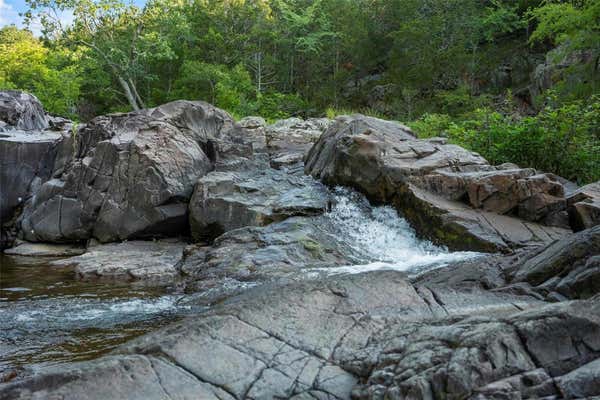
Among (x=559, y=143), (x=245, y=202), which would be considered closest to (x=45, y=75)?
(x=245, y=202)

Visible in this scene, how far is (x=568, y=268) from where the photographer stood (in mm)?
5074

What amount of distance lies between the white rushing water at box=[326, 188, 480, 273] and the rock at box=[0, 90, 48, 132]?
1064 cm

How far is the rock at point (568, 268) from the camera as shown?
466 cm

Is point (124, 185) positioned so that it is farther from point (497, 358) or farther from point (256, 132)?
point (497, 358)

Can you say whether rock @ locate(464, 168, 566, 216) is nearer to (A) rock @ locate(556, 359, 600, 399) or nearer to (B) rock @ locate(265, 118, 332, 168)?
(B) rock @ locate(265, 118, 332, 168)

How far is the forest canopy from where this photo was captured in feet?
84.8

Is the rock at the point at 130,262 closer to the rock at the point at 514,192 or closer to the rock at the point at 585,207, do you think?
the rock at the point at 514,192

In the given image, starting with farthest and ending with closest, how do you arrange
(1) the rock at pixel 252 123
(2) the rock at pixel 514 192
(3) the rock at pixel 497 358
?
(1) the rock at pixel 252 123, (2) the rock at pixel 514 192, (3) the rock at pixel 497 358

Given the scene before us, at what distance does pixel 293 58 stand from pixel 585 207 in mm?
25821

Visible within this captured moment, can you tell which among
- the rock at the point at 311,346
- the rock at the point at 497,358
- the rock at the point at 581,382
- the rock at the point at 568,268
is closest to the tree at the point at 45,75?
the rock at the point at 311,346

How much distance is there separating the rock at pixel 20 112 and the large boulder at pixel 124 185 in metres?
3.86

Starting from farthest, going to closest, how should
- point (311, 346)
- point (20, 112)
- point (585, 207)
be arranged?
point (20, 112) → point (585, 207) → point (311, 346)

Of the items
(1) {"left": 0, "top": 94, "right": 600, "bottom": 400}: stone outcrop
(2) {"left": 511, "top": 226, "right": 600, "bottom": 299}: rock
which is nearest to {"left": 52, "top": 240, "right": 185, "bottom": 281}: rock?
(1) {"left": 0, "top": 94, "right": 600, "bottom": 400}: stone outcrop

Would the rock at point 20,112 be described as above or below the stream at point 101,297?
above
